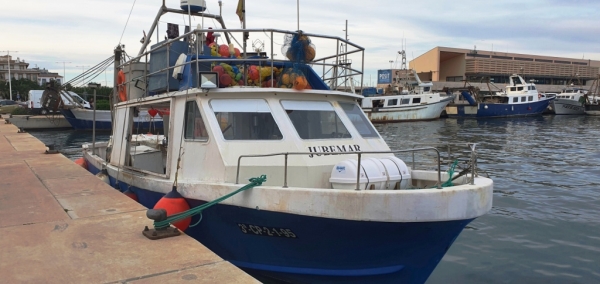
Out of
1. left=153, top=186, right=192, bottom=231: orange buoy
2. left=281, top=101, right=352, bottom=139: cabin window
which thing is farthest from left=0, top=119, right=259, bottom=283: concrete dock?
left=281, top=101, right=352, bottom=139: cabin window

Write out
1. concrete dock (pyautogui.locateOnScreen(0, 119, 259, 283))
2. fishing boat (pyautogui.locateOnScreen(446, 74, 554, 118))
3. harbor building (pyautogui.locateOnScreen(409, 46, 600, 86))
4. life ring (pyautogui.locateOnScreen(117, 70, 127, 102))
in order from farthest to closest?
harbor building (pyautogui.locateOnScreen(409, 46, 600, 86))
fishing boat (pyautogui.locateOnScreen(446, 74, 554, 118))
life ring (pyautogui.locateOnScreen(117, 70, 127, 102))
concrete dock (pyautogui.locateOnScreen(0, 119, 259, 283))

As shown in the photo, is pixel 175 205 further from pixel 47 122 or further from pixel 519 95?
pixel 519 95

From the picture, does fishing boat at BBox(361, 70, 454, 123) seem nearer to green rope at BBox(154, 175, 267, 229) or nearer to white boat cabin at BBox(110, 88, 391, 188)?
white boat cabin at BBox(110, 88, 391, 188)

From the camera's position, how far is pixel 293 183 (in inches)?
232

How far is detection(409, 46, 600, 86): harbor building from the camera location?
68.9m

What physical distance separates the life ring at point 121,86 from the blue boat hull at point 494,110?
42363 millimetres

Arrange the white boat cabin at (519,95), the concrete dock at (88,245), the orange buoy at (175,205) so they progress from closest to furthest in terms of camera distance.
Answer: the concrete dock at (88,245), the orange buoy at (175,205), the white boat cabin at (519,95)

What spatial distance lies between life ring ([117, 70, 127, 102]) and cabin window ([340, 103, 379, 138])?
15.1 ft

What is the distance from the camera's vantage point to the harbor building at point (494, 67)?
68.9m

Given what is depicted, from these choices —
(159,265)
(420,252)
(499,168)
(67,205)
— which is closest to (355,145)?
(420,252)

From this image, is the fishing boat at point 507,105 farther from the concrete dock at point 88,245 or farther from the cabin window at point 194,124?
the concrete dock at point 88,245

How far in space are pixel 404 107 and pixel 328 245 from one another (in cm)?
3957

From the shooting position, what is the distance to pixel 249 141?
6156 millimetres

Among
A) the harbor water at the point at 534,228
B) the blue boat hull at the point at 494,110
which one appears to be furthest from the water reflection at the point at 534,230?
the blue boat hull at the point at 494,110
